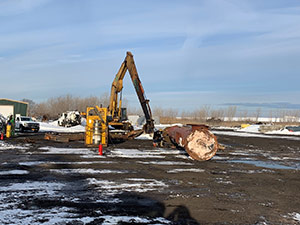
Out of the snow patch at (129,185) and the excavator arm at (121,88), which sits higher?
the excavator arm at (121,88)

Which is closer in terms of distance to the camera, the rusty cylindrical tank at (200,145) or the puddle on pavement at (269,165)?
the puddle on pavement at (269,165)

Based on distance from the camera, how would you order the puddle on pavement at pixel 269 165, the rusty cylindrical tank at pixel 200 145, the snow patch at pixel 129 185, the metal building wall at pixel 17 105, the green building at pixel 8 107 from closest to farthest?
the snow patch at pixel 129 185, the puddle on pavement at pixel 269 165, the rusty cylindrical tank at pixel 200 145, the green building at pixel 8 107, the metal building wall at pixel 17 105

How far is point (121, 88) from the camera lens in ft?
88.4

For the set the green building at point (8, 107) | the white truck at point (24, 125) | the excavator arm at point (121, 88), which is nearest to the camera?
the excavator arm at point (121, 88)

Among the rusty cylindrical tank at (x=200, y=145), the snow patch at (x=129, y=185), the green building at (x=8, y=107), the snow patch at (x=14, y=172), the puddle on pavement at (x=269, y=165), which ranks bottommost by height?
the snow patch at (x=129, y=185)

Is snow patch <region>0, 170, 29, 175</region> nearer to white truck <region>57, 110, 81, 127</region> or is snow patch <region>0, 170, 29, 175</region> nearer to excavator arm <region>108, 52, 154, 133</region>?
excavator arm <region>108, 52, 154, 133</region>

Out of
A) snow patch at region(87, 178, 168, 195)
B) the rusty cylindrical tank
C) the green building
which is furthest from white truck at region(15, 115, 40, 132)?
snow patch at region(87, 178, 168, 195)

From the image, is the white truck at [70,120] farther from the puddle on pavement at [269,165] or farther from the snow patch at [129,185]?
the snow patch at [129,185]

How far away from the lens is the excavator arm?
25.7 metres

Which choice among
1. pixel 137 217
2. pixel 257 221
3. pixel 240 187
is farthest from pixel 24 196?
pixel 240 187

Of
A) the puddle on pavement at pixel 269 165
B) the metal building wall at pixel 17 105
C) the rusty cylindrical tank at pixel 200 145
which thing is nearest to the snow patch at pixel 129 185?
the rusty cylindrical tank at pixel 200 145

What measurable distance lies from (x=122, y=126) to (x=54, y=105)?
88.5m

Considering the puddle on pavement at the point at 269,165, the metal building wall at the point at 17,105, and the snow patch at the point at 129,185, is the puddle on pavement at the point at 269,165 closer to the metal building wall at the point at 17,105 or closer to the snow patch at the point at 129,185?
the snow patch at the point at 129,185

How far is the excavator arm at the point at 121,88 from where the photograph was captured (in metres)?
25.7
